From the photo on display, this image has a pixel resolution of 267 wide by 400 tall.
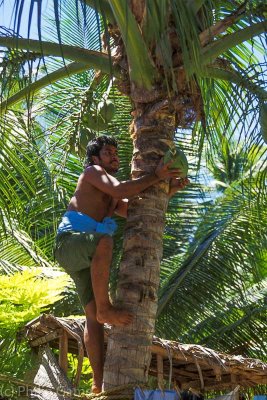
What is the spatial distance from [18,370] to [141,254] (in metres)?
2.62

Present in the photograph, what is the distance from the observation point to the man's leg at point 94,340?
4.97 m

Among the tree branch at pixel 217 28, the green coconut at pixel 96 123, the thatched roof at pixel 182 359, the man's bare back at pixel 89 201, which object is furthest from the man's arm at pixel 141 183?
the green coconut at pixel 96 123

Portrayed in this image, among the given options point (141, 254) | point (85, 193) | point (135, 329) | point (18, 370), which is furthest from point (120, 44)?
point (18, 370)

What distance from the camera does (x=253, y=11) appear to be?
4.82 meters

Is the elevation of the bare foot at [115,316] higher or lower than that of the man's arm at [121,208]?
lower

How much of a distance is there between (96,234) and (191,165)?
21.9 ft

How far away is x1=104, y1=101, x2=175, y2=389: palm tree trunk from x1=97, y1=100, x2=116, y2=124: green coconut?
744 millimetres

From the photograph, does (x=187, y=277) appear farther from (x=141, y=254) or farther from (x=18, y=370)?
(x=141, y=254)

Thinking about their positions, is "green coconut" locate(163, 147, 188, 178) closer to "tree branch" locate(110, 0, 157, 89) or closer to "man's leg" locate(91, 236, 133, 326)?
"tree branch" locate(110, 0, 157, 89)

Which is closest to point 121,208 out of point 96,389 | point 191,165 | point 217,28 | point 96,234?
point 96,234

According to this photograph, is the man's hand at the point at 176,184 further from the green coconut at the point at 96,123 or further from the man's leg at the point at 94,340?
the green coconut at the point at 96,123

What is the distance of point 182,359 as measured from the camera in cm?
573

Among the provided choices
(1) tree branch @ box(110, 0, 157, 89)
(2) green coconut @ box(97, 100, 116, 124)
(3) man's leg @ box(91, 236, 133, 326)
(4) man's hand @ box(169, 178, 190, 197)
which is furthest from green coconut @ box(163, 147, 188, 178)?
(2) green coconut @ box(97, 100, 116, 124)

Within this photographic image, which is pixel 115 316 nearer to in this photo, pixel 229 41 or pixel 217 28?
pixel 229 41
